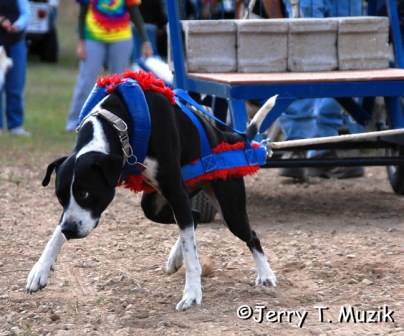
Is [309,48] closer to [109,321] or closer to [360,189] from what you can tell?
[360,189]

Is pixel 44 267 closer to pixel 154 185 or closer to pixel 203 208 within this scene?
pixel 154 185

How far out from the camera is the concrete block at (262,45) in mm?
7355

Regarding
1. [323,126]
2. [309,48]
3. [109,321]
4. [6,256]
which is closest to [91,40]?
[323,126]

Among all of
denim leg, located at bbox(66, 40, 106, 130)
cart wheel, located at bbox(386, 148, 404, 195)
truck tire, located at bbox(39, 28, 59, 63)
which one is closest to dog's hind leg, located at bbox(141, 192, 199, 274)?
cart wheel, located at bbox(386, 148, 404, 195)

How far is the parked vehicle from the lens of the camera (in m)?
19.6

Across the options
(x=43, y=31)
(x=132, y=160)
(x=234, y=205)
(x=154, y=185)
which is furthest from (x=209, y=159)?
(x=43, y=31)

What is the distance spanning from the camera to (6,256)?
20.5 ft

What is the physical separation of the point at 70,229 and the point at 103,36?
23.6 ft

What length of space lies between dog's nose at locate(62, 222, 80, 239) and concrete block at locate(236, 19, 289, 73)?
2.86 metres

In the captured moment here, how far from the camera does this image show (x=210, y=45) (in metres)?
7.39

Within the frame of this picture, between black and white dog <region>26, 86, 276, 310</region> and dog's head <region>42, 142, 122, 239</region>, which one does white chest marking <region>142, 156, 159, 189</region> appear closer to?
black and white dog <region>26, 86, 276, 310</region>

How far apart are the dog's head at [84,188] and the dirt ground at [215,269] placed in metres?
0.44

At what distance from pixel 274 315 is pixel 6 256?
1936 millimetres

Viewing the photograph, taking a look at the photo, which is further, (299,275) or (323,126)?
(323,126)
